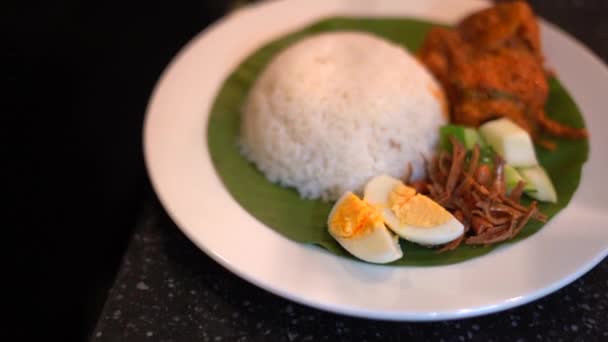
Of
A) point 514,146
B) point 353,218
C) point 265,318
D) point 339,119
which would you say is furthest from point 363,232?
point 514,146

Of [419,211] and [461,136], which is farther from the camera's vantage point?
[461,136]

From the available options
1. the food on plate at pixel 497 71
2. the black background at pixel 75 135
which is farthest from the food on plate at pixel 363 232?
the black background at pixel 75 135

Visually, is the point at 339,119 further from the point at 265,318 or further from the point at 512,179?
the point at 265,318

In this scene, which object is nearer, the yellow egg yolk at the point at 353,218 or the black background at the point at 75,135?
the yellow egg yolk at the point at 353,218

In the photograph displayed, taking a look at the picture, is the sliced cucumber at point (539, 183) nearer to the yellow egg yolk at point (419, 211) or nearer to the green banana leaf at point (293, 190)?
the green banana leaf at point (293, 190)

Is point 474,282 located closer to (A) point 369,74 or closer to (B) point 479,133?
(B) point 479,133

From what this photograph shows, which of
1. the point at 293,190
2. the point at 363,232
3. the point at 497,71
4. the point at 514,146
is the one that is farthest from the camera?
the point at 497,71
